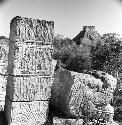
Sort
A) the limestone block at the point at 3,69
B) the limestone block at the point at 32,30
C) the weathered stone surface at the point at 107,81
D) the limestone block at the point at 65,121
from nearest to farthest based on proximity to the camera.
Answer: the limestone block at the point at 32,30 < the limestone block at the point at 65,121 < the weathered stone surface at the point at 107,81 < the limestone block at the point at 3,69

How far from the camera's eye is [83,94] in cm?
397

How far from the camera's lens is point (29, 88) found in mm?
3781

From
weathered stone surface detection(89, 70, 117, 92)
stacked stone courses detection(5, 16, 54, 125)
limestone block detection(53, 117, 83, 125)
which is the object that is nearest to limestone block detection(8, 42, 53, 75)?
stacked stone courses detection(5, 16, 54, 125)

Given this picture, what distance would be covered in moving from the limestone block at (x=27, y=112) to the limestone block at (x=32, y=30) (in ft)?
3.08

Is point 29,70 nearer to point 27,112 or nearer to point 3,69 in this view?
point 27,112

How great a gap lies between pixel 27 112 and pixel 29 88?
0.36 meters

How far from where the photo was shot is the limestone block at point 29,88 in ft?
12.2

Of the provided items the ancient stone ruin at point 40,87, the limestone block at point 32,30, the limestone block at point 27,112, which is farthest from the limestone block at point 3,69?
the limestone block at point 32,30

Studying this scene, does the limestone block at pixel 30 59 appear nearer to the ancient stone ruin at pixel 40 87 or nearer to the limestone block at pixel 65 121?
the ancient stone ruin at pixel 40 87

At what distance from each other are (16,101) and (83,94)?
3.35ft

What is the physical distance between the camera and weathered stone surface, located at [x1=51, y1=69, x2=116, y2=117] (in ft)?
12.9

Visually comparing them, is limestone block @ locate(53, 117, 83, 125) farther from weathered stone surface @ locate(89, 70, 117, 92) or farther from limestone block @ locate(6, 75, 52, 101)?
weathered stone surface @ locate(89, 70, 117, 92)

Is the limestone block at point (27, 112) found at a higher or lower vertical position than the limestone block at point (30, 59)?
lower

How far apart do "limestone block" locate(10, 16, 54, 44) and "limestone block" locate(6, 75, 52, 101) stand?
56cm
